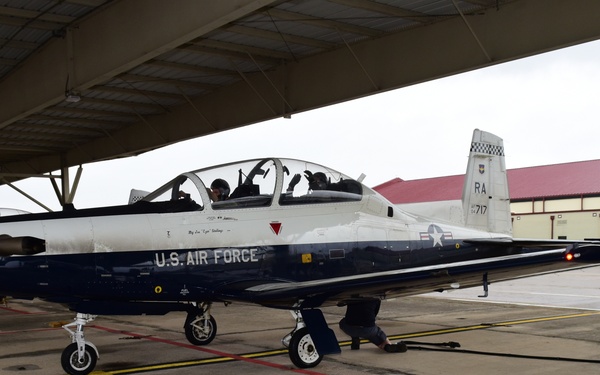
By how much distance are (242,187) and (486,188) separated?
5.19m

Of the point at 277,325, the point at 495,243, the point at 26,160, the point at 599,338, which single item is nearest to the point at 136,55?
the point at 277,325

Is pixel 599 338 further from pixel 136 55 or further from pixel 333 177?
pixel 136 55

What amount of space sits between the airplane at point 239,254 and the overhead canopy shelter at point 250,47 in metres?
2.35

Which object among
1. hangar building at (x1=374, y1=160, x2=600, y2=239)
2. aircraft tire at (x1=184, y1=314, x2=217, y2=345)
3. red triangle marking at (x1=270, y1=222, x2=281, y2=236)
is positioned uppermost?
hangar building at (x1=374, y1=160, x2=600, y2=239)

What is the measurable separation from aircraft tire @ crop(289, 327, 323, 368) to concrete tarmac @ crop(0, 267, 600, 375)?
0.09 m

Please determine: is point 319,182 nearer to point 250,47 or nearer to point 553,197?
point 250,47

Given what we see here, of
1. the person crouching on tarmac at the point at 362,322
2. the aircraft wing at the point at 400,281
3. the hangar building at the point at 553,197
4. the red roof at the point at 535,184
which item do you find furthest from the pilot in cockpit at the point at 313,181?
the red roof at the point at 535,184

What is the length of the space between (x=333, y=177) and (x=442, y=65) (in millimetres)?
4122

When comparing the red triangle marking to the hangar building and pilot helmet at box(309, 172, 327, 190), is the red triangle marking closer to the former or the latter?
pilot helmet at box(309, 172, 327, 190)

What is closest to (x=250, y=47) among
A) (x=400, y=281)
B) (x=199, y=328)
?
(x=199, y=328)

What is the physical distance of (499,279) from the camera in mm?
7992

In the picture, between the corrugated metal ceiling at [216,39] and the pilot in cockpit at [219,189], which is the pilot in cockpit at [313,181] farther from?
the corrugated metal ceiling at [216,39]

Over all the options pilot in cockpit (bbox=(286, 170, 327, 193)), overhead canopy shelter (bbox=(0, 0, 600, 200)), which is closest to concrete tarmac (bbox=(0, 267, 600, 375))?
pilot in cockpit (bbox=(286, 170, 327, 193))

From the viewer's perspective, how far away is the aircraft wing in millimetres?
6398
